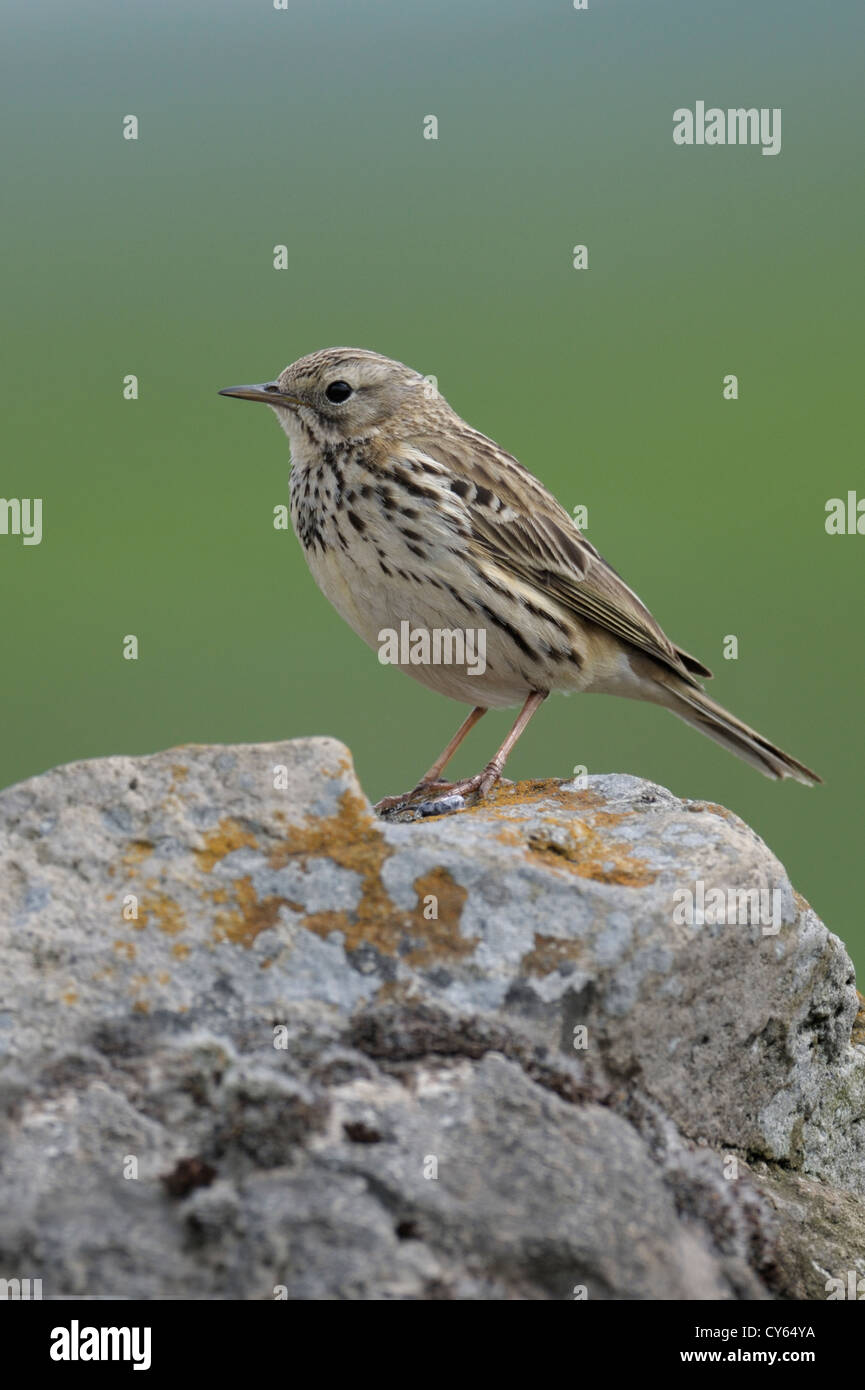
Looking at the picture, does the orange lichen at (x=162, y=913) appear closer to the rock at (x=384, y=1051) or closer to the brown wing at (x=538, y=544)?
the rock at (x=384, y=1051)

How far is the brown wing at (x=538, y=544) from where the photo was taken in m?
7.54

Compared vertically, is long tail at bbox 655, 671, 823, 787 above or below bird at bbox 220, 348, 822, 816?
below

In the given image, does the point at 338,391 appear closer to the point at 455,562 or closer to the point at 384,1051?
the point at 455,562

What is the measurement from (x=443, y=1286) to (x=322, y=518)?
4.45 m

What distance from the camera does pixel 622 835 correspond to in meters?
5.28

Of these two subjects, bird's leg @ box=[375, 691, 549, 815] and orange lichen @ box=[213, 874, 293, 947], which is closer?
orange lichen @ box=[213, 874, 293, 947]

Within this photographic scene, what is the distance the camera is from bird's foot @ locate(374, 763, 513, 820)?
6.52 meters

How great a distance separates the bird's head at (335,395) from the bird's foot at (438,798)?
6.33 ft

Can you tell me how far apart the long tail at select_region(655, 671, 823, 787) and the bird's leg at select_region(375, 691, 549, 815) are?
0.78 meters

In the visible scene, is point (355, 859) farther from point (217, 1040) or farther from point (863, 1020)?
point (863, 1020)

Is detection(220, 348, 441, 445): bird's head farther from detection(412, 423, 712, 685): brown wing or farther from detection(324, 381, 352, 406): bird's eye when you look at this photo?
detection(412, 423, 712, 685): brown wing

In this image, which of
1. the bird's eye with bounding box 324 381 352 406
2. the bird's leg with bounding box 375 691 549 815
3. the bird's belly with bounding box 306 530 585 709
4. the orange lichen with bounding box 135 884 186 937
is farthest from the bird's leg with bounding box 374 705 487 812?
the orange lichen with bounding box 135 884 186 937

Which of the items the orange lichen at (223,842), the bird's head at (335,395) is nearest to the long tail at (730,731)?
the bird's head at (335,395)

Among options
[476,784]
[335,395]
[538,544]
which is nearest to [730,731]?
[538,544]
